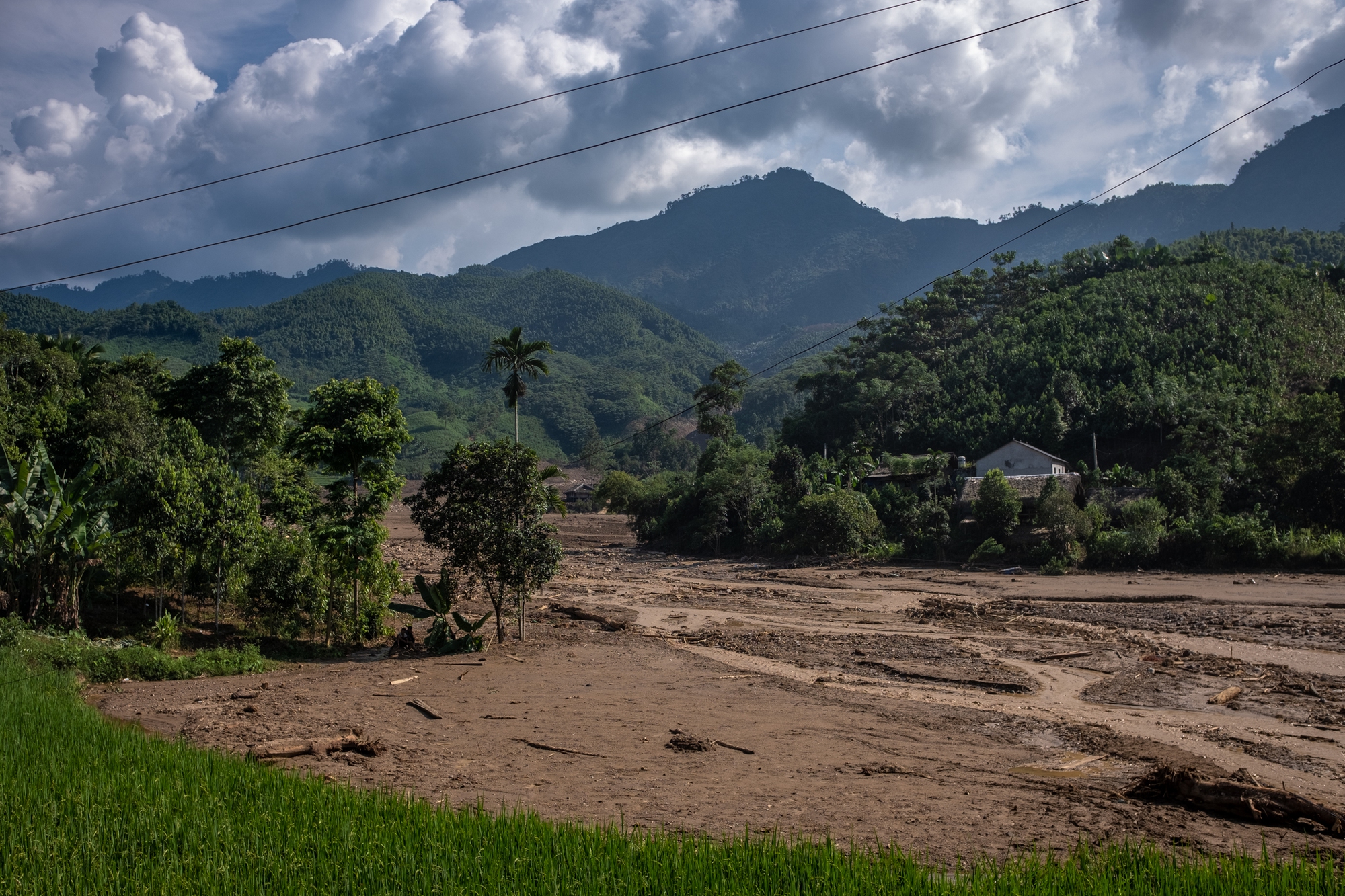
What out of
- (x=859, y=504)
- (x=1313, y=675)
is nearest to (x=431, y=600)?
(x=1313, y=675)

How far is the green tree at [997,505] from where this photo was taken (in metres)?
40.1

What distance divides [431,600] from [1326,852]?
17.2 metres

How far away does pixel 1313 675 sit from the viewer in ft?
52.2

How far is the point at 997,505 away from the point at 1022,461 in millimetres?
9759

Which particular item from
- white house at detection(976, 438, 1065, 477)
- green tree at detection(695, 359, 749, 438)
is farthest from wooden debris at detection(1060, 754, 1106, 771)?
green tree at detection(695, 359, 749, 438)

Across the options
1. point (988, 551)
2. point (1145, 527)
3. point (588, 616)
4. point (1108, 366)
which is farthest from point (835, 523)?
point (1108, 366)

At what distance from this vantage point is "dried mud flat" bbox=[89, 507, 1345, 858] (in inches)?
335

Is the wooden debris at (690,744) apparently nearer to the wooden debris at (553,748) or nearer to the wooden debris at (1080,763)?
the wooden debris at (553,748)

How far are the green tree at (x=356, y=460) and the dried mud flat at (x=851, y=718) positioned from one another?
6.39ft

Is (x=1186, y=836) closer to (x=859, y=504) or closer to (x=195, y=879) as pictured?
(x=195, y=879)

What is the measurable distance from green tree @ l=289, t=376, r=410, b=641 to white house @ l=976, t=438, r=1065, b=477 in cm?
3752

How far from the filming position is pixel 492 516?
1897cm

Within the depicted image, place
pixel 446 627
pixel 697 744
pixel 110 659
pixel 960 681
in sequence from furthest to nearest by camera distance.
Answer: pixel 446 627
pixel 960 681
pixel 110 659
pixel 697 744

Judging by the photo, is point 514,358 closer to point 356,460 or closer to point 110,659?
point 356,460
